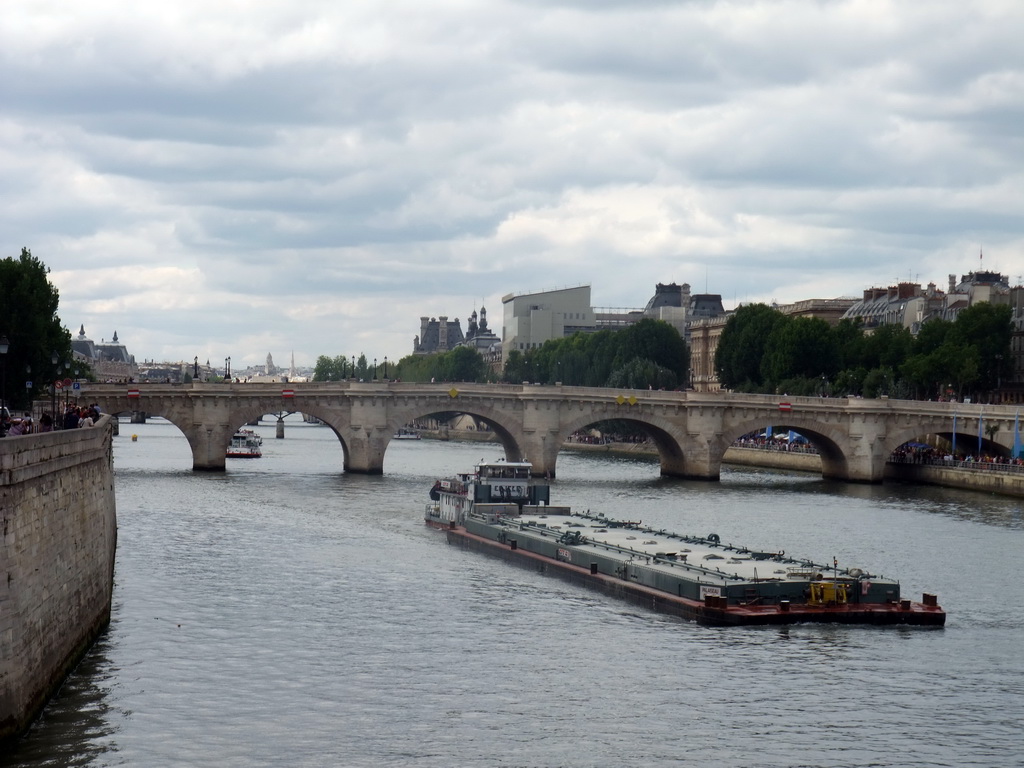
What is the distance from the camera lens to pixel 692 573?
51.3 m

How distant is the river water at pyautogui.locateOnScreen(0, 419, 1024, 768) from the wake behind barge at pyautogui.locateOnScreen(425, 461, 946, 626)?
2.89 ft

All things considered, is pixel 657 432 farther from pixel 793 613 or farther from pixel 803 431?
pixel 793 613

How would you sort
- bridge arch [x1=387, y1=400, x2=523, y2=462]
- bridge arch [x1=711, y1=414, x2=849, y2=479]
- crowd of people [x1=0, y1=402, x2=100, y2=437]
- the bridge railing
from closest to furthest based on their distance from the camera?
crowd of people [x1=0, y1=402, x2=100, y2=437], the bridge railing, bridge arch [x1=387, y1=400, x2=523, y2=462], bridge arch [x1=711, y1=414, x2=849, y2=479]

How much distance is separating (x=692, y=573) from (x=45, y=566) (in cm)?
2395

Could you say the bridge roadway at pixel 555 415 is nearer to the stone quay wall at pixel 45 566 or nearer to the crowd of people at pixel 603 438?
the crowd of people at pixel 603 438

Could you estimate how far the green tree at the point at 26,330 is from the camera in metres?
80.5

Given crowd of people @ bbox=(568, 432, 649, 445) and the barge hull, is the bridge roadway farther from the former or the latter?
the barge hull

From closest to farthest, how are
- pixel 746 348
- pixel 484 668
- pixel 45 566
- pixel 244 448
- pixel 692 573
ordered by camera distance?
pixel 45 566 → pixel 484 668 → pixel 692 573 → pixel 244 448 → pixel 746 348

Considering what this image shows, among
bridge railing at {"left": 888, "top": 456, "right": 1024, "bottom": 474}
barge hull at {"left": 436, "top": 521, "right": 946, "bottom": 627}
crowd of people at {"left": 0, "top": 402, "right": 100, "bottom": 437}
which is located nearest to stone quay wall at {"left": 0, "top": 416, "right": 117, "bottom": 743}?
crowd of people at {"left": 0, "top": 402, "right": 100, "bottom": 437}

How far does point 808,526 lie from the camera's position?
77.5 metres

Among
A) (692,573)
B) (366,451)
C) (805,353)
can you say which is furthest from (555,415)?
(692,573)

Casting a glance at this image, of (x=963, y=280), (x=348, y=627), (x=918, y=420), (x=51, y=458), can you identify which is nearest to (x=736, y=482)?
(x=918, y=420)

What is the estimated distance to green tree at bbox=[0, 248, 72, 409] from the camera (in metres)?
80.5

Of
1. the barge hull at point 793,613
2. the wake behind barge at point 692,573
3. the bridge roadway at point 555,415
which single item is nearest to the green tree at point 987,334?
the bridge roadway at point 555,415
